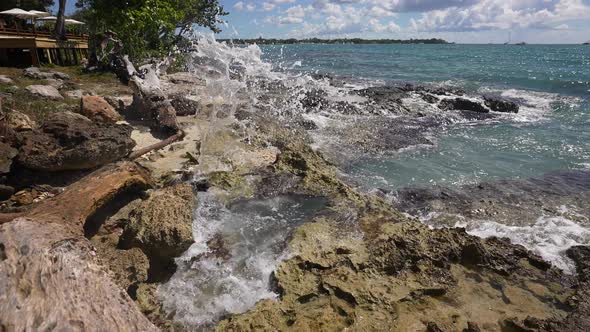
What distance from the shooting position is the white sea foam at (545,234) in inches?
244

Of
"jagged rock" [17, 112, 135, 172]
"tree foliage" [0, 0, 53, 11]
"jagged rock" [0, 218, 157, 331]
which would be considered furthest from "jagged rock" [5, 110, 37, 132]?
"tree foliage" [0, 0, 53, 11]

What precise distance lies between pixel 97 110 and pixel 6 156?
4106 millimetres

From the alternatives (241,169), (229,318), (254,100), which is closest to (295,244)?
(229,318)

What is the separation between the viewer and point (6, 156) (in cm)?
650

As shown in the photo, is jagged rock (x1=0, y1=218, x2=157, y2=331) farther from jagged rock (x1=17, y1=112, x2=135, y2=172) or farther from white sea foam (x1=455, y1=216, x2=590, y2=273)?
white sea foam (x1=455, y1=216, x2=590, y2=273)

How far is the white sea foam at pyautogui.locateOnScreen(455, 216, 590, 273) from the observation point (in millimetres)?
6195

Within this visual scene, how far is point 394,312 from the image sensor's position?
4.41 metres

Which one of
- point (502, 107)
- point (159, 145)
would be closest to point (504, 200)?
point (159, 145)

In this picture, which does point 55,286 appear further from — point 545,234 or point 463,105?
point 463,105

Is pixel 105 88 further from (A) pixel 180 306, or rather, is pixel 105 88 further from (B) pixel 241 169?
(A) pixel 180 306

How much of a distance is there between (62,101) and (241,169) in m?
7.59

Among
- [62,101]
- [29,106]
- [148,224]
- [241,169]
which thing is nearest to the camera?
[148,224]

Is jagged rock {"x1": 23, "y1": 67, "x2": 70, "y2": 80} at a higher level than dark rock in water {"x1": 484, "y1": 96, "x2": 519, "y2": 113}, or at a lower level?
higher

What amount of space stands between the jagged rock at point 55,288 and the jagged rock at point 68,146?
3.31m
